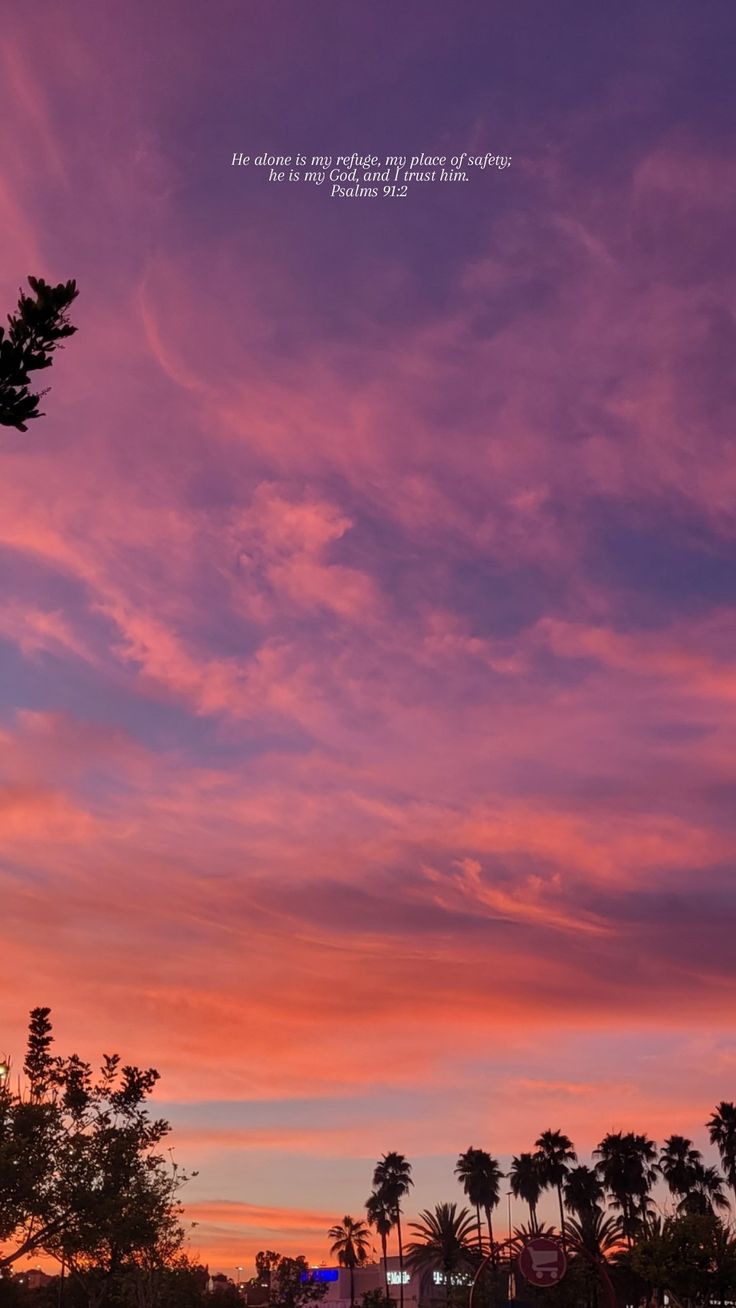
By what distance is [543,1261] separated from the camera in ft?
94.1

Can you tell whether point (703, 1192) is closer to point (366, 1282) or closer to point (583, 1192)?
point (583, 1192)

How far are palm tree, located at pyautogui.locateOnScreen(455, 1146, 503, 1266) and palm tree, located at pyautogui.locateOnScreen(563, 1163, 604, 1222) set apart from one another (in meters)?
19.9

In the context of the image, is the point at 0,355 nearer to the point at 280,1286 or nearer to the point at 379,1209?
the point at 379,1209

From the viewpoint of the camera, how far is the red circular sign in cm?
2817

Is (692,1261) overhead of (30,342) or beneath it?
beneath

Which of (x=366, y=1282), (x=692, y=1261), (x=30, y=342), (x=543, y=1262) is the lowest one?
(x=366, y=1282)

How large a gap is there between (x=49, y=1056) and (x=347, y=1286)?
141m

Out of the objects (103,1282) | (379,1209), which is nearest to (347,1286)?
(379,1209)

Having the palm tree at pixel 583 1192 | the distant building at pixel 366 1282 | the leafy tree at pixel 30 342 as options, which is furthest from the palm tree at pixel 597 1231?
the leafy tree at pixel 30 342

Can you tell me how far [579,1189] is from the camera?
401 feet

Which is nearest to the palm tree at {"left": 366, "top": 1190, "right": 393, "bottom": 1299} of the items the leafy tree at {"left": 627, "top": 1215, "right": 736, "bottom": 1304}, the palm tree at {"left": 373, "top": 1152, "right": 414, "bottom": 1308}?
the palm tree at {"left": 373, "top": 1152, "right": 414, "bottom": 1308}

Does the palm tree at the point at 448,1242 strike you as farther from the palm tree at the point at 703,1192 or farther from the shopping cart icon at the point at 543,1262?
the shopping cart icon at the point at 543,1262

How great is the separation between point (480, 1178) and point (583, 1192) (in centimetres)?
2326

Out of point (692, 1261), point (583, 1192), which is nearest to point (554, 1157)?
point (583, 1192)
